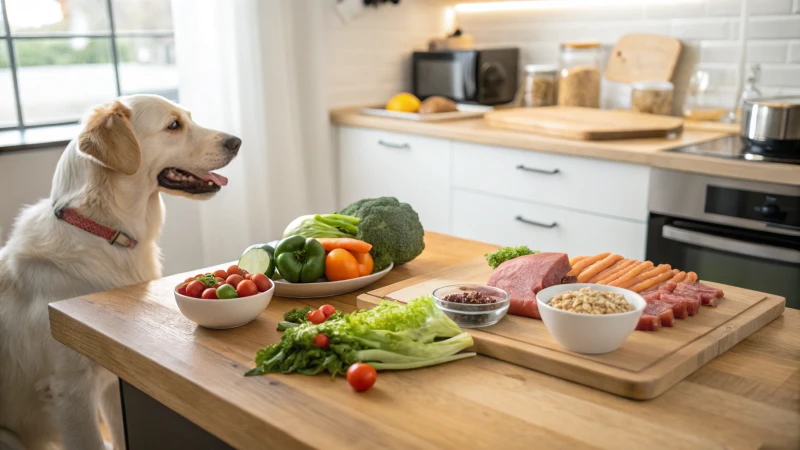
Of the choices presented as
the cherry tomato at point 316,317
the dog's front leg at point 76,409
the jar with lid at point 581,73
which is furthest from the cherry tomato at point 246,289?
the jar with lid at point 581,73

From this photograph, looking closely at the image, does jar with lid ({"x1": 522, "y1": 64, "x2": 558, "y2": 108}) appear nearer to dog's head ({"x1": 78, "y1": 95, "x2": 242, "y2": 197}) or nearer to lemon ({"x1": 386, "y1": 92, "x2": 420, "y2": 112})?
lemon ({"x1": 386, "y1": 92, "x2": 420, "y2": 112})

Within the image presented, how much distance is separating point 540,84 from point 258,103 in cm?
136

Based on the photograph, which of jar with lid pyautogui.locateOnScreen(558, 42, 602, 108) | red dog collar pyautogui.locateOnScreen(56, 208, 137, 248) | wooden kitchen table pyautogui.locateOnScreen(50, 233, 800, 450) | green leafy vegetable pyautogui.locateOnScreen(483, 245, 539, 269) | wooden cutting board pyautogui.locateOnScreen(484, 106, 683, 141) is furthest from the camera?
jar with lid pyautogui.locateOnScreen(558, 42, 602, 108)

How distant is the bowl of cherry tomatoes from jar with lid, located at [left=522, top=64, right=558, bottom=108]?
2.45 metres

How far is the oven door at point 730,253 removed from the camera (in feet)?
7.51

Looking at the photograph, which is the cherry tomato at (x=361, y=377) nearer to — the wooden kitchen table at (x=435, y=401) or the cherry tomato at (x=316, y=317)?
the wooden kitchen table at (x=435, y=401)

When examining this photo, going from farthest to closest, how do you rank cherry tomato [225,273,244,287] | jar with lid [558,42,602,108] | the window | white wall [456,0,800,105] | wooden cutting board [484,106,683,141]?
1. jar with lid [558,42,602,108]
2. the window
3. white wall [456,0,800,105]
4. wooden cutting board [484,106,683,141]
5. cherry tomato [225,273,244,287]

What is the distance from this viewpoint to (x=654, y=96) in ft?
10.4

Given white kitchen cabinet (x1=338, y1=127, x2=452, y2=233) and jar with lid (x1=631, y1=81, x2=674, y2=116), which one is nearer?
jar with lid (x1=631, y1=81, x2=674, y2=116)

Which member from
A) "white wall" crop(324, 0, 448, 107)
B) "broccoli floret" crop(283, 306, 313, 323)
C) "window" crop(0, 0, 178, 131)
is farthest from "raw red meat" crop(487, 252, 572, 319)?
"window" crop(0, 0, 178, 131)

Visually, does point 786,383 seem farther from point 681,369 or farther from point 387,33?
point 387,33

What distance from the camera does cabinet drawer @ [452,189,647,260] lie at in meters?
2.67

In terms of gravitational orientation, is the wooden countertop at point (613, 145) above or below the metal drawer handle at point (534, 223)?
above

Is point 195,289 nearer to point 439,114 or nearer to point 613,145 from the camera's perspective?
point 613,145
